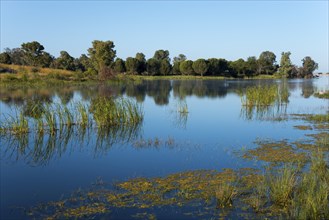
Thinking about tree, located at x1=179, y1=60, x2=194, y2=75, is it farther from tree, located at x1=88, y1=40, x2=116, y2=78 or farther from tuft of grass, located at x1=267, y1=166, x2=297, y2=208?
tuft of grass, located at x1=267, y1=166, x2=297, y2=208

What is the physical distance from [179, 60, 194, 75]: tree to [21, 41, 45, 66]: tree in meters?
44.6

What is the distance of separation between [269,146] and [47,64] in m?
77.2

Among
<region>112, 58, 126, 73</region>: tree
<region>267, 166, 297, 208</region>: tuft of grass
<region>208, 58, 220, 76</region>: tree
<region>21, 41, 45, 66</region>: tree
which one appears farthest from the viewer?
<region>208, 58, 220, 76</region>: tree

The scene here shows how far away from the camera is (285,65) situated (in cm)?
12038

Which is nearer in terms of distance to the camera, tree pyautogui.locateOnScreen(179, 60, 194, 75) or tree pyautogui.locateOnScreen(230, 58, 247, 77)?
tree pyautogui.locateOnScreen(179, 60, 194, 75)

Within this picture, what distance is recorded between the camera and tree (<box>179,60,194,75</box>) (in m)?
107

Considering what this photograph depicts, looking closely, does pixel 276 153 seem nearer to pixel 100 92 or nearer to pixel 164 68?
pixel 100 92

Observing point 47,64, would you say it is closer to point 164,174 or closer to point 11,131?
point 11,131

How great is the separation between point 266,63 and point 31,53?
270 feet

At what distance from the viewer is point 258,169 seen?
9.70 metres

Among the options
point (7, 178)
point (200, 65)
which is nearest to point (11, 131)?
point (7, 178)

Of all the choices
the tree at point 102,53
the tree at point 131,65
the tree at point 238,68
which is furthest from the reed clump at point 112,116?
the tree at point 238,68

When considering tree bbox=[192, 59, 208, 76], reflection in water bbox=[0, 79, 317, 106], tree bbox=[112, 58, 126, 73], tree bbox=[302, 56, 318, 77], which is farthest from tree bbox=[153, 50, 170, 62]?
reflection in water bbox=[0, 79, 317, 106]

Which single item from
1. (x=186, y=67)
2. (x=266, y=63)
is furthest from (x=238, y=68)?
(x=186, y=67)
